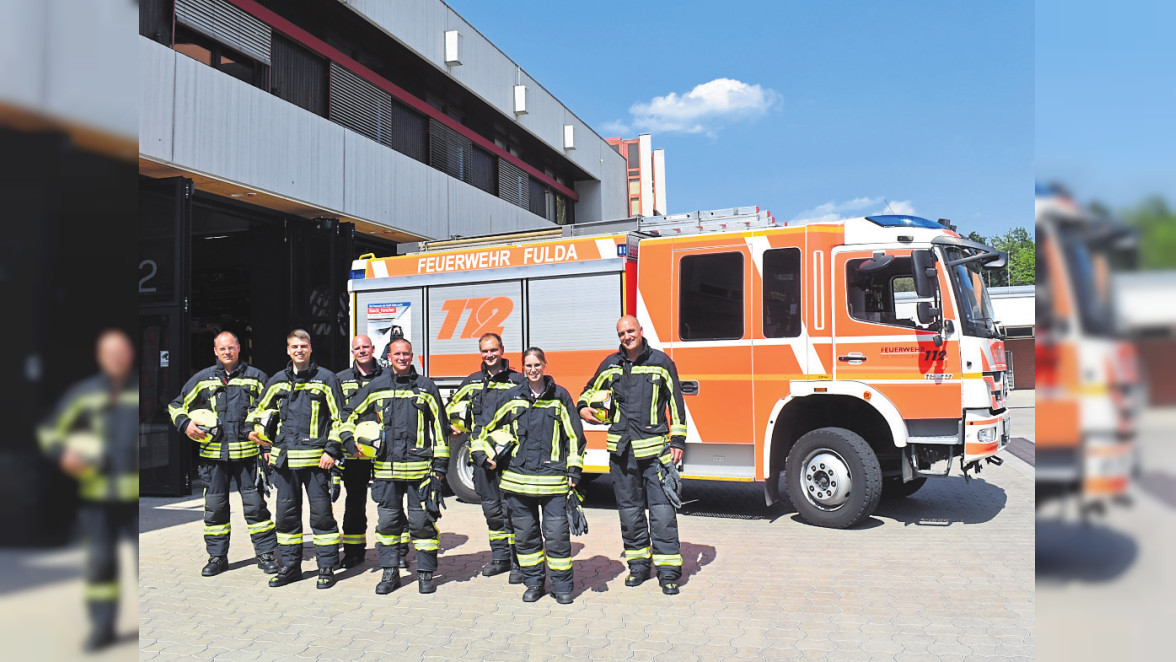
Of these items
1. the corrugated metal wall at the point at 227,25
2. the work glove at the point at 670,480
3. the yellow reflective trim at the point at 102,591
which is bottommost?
the work glove at the point at 670,480

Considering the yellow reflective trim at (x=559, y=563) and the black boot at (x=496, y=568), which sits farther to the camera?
the black boot at (x=496, y=568)

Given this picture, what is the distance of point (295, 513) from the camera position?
637cm

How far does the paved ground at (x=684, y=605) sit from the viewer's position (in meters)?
4.71

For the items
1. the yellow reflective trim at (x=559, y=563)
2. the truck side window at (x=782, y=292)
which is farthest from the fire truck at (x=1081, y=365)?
the truck side window at (x=782, y=292)

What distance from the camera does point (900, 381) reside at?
7.46 meters

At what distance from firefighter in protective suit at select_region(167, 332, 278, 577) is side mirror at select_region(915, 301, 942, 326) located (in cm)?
605

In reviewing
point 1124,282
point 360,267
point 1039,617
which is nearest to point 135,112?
point 1124,282

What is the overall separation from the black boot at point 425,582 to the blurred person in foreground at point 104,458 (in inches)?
213

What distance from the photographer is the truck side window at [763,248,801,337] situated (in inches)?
312

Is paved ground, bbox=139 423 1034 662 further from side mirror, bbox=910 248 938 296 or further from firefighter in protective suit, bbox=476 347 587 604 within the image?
side mirror, bbox=910 248 938 296

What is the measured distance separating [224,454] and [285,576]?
44.8 inches

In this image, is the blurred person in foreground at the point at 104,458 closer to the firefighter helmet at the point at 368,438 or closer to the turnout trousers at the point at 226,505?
the firefighter helmet at the point at 368,438

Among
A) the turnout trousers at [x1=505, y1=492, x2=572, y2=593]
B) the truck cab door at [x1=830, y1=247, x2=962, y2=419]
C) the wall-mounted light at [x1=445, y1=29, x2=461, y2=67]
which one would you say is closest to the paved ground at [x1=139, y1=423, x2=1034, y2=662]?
the turnout trousers at [x1=505, y1=492, x2=572, y2=593]

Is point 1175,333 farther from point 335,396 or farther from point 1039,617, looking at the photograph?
point 335,396
